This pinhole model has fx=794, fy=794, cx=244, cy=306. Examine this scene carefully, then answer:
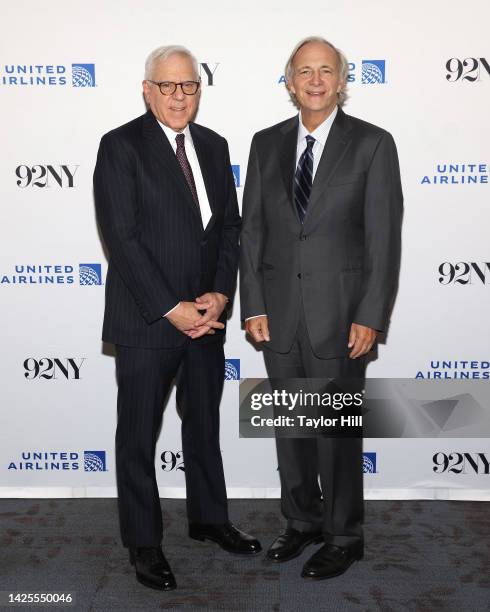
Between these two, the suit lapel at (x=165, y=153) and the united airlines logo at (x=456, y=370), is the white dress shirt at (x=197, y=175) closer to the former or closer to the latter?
the suit lapel at (x=165, y=153)

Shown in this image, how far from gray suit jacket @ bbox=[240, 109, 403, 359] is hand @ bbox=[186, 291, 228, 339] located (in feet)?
0.41

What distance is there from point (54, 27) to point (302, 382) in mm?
1935

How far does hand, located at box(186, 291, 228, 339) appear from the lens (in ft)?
9.71

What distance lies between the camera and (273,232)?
304 centimetres

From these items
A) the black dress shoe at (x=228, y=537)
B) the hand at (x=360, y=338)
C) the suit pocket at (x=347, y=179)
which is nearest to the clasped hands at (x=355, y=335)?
the hand at (x=360, y=338)

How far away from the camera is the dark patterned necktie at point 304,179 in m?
2.97

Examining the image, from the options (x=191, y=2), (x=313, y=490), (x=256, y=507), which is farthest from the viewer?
(x=256, y=507)

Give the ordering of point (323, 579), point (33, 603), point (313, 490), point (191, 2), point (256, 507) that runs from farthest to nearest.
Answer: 1. point (256, 507)
2. point (191, 2)
3. point (313, 490)
4. point (323, 579)
5. point (33, 603)

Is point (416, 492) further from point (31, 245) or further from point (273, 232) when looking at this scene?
point (31, 245)

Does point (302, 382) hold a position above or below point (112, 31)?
below

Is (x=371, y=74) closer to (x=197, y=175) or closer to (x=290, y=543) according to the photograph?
(x=197, y=175)

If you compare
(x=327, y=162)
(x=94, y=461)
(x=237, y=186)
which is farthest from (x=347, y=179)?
(x=94, y=461)

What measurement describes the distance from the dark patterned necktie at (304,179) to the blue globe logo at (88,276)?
1199 millimetres

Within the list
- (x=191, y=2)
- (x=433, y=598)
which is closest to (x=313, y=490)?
(x=433, y=598)
